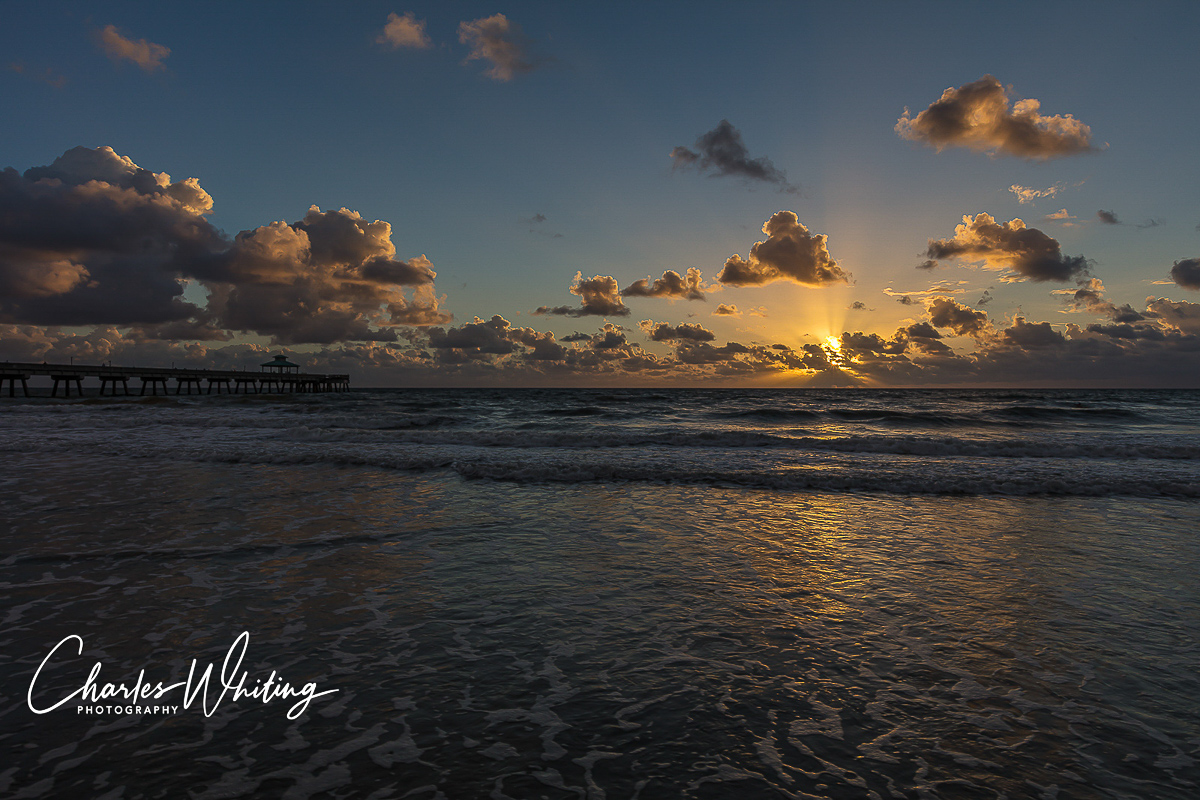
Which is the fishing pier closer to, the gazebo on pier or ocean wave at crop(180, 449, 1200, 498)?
the gazebo on pier

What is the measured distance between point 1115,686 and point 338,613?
698cm

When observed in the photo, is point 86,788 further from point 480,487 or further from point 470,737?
point 480,487

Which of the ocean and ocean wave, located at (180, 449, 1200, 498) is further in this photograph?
ocean wave, located at (180, 449, 1200, 498)

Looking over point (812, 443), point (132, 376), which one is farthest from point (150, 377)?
point (812, 443)

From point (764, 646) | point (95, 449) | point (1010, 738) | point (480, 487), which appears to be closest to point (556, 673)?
point (764, 646)

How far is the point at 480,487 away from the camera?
503 inches

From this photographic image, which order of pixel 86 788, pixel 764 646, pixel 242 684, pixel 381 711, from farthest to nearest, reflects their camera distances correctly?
pixel 764 646 → pixel 242 684 → pixel 381 711 → pixel 86 788

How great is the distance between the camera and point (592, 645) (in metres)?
4.95
